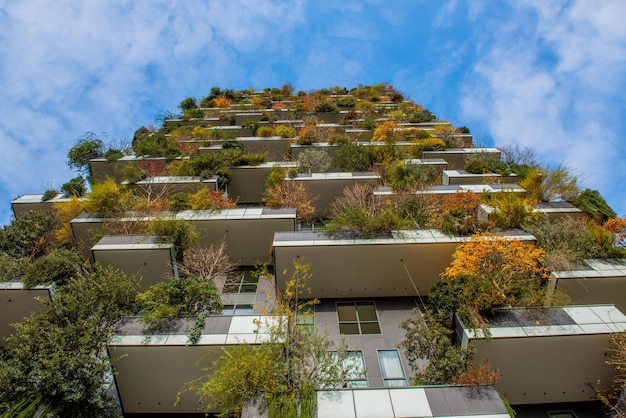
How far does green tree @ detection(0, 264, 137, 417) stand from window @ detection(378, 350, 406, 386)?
9.60 metres

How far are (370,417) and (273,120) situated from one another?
33923 millimetres

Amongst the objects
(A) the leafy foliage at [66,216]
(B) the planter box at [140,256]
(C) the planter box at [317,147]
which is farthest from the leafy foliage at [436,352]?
(A) the leafy foliage at [66,216]

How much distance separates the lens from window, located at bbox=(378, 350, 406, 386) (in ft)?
42.7

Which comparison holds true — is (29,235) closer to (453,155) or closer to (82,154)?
(82,154)

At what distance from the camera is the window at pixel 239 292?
15737mm

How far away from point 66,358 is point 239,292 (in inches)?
287

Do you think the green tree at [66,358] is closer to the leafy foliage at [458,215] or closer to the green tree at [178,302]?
the green tree at [178,302]

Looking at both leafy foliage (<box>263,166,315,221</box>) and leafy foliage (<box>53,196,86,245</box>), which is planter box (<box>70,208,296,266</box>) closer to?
leafy foliage (<box>53,196,86,245</box>)

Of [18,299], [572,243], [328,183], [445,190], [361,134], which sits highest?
[361,134]

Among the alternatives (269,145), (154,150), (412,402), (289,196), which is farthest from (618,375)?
(154,150)

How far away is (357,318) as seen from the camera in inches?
615

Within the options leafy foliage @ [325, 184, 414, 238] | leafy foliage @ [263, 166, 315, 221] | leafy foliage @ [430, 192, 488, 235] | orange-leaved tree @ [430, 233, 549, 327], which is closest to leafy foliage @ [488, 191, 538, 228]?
leafy foliage @ [430, 192, 488, 235]

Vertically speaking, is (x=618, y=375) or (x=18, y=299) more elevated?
(x=18, y=299)

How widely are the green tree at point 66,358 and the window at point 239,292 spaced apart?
4.70 m
